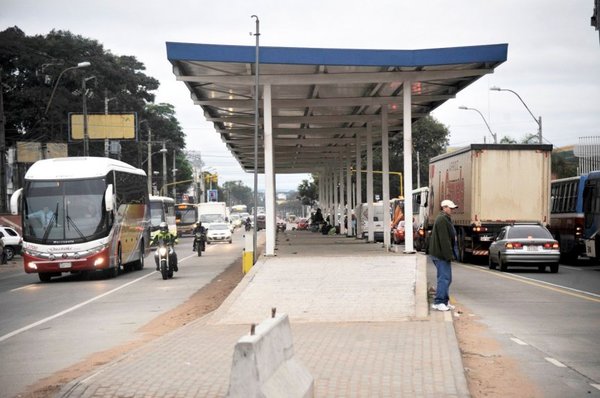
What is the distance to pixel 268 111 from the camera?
25.2 metres

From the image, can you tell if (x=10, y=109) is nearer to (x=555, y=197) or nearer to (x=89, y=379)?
(x=555, y=197)

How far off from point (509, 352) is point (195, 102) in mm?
19891

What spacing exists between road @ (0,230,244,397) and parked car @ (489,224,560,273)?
29.7 ft

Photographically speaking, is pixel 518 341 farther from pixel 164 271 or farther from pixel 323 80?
pixel 164 271

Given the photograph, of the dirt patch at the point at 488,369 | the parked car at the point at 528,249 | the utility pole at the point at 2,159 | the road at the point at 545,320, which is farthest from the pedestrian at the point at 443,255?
the utility pole at the point at 2,159

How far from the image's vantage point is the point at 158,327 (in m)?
15.8

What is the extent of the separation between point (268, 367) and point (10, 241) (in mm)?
42394

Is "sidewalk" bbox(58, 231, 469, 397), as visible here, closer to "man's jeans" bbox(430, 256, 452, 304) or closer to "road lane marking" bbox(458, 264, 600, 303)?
"man's jeans" bbox(430, 256, 452, 304)

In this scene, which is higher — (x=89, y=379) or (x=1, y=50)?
(x=1, y=50)

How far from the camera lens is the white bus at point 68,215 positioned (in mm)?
27500

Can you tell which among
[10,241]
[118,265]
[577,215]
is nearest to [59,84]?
[10,241]

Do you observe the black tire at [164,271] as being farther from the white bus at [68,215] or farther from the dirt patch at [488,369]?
the dirt patch at [488,369]

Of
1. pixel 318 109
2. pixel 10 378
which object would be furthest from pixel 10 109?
pixel 10 378

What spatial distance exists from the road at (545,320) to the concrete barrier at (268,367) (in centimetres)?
314
